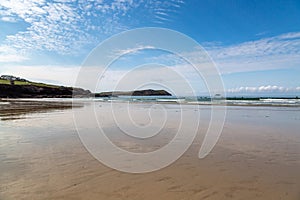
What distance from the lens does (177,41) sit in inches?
470

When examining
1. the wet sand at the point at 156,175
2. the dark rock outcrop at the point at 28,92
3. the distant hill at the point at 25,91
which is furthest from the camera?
the distant hill at the point at 25,91

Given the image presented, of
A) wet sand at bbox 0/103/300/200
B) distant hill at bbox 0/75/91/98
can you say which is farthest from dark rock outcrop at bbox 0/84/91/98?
wet sand at bbox 0/103/300/200

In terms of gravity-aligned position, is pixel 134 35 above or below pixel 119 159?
above

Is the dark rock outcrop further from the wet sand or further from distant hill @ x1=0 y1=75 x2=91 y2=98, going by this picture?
the wet sand

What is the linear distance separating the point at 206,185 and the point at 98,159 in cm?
328

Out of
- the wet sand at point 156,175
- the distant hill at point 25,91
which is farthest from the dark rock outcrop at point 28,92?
the wet sand at point 156,175

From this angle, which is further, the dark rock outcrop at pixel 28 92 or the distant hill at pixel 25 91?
the distant hill at pixel 25 91

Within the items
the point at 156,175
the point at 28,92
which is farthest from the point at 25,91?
the point at 156,175

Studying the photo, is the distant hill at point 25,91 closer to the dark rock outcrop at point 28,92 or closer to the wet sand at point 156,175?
the dark rock outcrop at point 28,92

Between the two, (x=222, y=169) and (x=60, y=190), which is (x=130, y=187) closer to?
(x=60, y=190)

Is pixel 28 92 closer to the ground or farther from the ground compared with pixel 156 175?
farther from the ground

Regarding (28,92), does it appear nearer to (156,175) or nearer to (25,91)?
(25,91)

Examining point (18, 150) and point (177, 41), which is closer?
point (18, 150)

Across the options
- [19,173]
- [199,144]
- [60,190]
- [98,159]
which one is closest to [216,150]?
[199,144]
